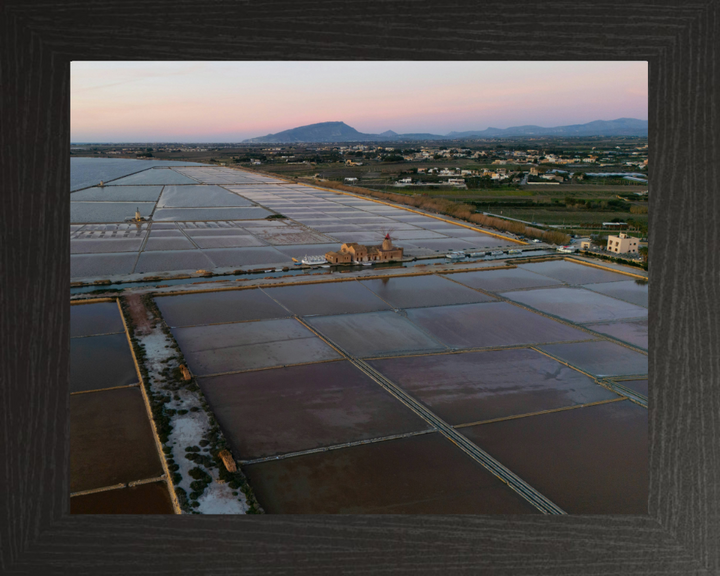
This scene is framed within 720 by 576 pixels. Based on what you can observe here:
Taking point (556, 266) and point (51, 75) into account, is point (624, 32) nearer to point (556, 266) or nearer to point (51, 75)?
point (51, 75)

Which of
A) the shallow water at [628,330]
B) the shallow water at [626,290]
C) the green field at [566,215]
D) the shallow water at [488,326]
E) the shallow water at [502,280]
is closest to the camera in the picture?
the shallow water at [488,326]

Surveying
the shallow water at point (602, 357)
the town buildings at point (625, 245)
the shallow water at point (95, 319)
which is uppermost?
the town buildings at point (625, 245)

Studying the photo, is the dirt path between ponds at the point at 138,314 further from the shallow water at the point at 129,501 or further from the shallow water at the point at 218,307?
the shallow water at the point at 129,501

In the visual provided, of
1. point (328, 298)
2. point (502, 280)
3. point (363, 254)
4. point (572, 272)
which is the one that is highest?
point (363, 254)

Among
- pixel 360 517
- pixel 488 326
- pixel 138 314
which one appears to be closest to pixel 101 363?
pixel 138 314

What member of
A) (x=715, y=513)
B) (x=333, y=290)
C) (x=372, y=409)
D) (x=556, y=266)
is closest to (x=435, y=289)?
(x=333, y=290)

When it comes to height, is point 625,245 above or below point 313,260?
above

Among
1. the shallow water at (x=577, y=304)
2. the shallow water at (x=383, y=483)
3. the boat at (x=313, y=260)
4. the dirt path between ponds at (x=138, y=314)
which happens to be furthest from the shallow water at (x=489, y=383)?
the boat at (x=313, y=260)

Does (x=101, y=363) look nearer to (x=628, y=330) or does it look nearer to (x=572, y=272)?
(x=628, y=330)
